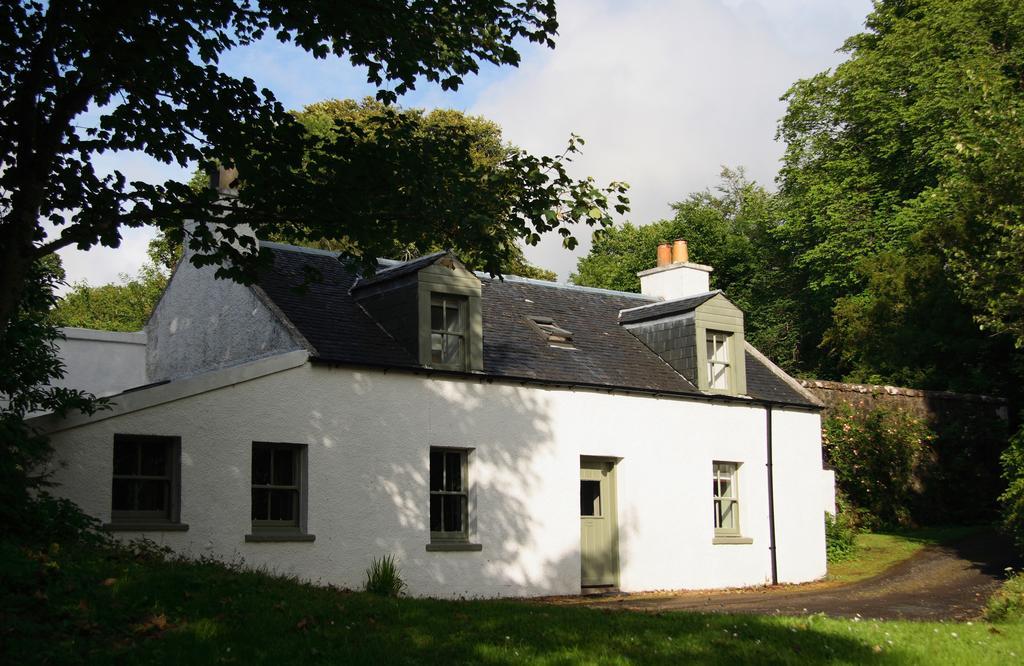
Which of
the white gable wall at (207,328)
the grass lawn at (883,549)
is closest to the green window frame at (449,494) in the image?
the white gable wall at (207,328)

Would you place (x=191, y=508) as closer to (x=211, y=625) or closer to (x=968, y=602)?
→ (x=211, y=625)

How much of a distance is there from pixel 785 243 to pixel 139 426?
A: 33175 mm

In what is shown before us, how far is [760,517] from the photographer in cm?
2367

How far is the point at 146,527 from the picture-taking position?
15.4 m

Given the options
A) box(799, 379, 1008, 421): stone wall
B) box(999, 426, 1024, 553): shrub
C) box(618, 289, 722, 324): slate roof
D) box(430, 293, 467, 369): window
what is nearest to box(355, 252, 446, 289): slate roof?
box(430, 293, 467, 369): window

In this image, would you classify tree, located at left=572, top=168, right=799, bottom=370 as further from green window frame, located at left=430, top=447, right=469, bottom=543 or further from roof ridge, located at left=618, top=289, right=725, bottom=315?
green window frame, located at left=430, top=447, right=469, bottom=543

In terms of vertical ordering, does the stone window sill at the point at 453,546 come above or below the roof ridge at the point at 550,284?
below

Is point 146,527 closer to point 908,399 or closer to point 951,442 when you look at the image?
point 908,399

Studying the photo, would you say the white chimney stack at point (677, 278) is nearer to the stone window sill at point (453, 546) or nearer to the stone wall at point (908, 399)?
the stone wall at point (908, 399)

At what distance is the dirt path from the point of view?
17438mm

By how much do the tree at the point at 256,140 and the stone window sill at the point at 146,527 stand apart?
4119mm

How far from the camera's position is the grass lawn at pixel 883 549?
24.5 m

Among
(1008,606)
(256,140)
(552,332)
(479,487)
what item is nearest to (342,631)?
(256,140)

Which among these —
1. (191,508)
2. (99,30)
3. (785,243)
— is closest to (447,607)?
(191,508)
